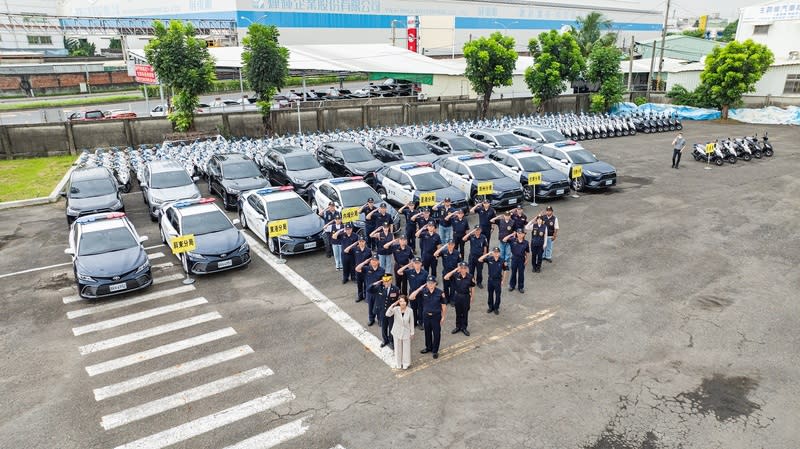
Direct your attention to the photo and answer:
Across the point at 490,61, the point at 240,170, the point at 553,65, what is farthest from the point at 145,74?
the point at 553,65

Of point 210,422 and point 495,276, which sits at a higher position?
point 495,276

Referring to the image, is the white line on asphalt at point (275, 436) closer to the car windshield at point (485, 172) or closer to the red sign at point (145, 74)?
the car windshield at point (485, 172)

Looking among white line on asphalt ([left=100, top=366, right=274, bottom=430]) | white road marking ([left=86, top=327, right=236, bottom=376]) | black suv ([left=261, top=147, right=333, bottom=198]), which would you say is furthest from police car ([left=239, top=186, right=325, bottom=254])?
white line on asphalt ([left=100, top=366, right=274, bottom=430])

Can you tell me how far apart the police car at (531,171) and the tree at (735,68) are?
2407 cm

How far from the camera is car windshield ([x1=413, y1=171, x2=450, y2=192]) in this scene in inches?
677

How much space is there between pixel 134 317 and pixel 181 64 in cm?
1813

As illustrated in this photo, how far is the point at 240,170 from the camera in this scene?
61.5 ft

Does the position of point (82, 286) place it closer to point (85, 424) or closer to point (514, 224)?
point (85, 424)

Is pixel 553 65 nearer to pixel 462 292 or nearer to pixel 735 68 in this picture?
pixel 735 68

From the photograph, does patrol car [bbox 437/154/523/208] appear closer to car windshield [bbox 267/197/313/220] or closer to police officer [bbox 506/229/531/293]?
police officer [bbox 506/229/531/293]

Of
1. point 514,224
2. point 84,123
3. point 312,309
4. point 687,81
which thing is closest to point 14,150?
point 84,123

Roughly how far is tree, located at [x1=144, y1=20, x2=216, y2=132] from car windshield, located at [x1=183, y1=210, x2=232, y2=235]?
14417mm

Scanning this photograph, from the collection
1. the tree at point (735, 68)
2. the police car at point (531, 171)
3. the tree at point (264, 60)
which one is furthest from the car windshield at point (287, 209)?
the tree at point (735, 68)

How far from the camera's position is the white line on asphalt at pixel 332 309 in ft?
31.9
